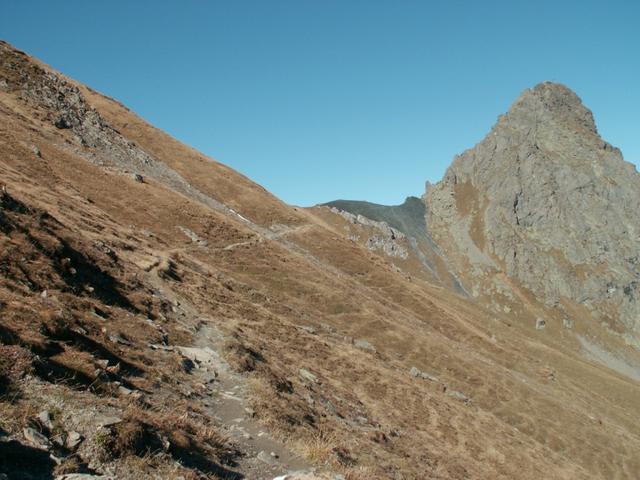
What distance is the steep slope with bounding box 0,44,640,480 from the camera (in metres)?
11.5

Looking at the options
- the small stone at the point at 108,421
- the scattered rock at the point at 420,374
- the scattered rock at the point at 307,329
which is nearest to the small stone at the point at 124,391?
the small stone at the point at 108,421

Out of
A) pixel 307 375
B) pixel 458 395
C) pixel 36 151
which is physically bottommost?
pixel 307 375

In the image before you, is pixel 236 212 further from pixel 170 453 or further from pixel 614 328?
pixel 614 328

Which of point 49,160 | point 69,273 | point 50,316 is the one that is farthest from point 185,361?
point 49,160

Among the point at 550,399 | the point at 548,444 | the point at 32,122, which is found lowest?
the point at 548,444

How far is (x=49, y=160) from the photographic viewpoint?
57.0m

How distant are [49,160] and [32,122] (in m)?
13.9

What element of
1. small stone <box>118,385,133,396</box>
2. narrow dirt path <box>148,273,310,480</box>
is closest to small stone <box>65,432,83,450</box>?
small stone <box>118,385,133,396</box>

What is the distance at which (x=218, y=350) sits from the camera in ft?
73.7

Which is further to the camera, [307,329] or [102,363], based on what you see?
[307,329]

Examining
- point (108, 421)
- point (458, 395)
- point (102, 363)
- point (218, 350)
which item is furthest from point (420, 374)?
point (108, 421)

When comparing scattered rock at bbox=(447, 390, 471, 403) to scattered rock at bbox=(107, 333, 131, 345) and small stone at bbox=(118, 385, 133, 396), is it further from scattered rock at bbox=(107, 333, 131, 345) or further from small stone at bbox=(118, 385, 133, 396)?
small stone at bbox=(118, 385, 133, 396)

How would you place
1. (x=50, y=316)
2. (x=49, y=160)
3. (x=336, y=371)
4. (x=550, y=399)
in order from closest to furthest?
(x=50, y=316) < (x=336, y=371) < (x=49, y=160) < (x=550, y=399)

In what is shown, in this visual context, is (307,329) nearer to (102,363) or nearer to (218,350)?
(218,350)
